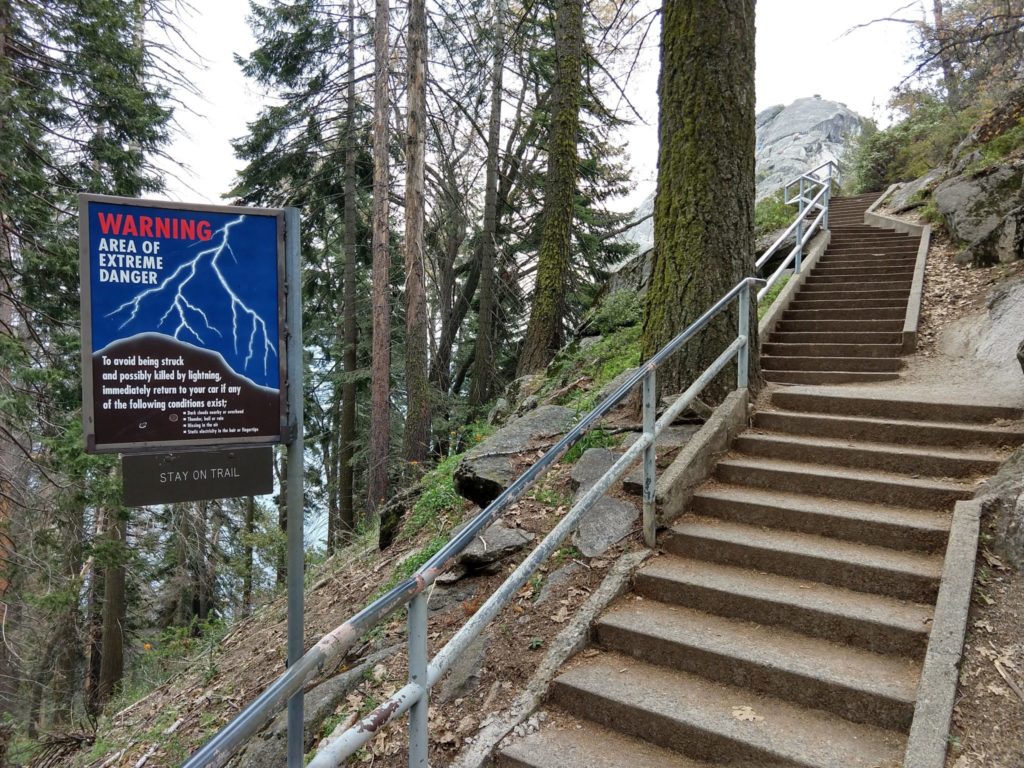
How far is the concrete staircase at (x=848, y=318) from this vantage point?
690 cm

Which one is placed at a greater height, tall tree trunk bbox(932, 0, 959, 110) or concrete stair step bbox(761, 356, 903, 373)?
tall tree trunk bbox(932, 0, 959, 110)

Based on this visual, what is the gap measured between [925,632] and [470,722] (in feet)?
7.10

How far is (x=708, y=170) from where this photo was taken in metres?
5.11

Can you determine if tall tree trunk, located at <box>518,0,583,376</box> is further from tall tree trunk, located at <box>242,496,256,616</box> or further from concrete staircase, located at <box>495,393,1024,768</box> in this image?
tall tree trunk, located at <box>242,496,256,616</box>

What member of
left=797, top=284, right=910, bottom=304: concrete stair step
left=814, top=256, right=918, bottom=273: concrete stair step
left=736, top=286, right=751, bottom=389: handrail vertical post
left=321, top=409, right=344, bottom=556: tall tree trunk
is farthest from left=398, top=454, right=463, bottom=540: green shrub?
left=321, top=409, right=344, bottom=556: tall tree trunk

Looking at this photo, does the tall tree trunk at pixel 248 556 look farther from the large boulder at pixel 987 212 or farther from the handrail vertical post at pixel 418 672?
the large boulder at pixel 987 212

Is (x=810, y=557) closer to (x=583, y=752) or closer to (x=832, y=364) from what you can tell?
(x=583, y=752)

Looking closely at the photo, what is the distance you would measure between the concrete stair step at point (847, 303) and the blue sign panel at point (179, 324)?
8.46 metres

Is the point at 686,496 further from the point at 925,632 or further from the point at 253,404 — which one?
the point at 253,404

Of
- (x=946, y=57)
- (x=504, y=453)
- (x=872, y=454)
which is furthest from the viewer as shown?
(x=946, y=57)

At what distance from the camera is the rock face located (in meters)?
31.4

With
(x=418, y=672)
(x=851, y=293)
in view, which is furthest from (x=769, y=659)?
(x=851, y=293)

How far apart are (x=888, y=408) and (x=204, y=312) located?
4.89 metres

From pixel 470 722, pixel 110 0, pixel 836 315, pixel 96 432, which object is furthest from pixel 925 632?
pixel 110 0
